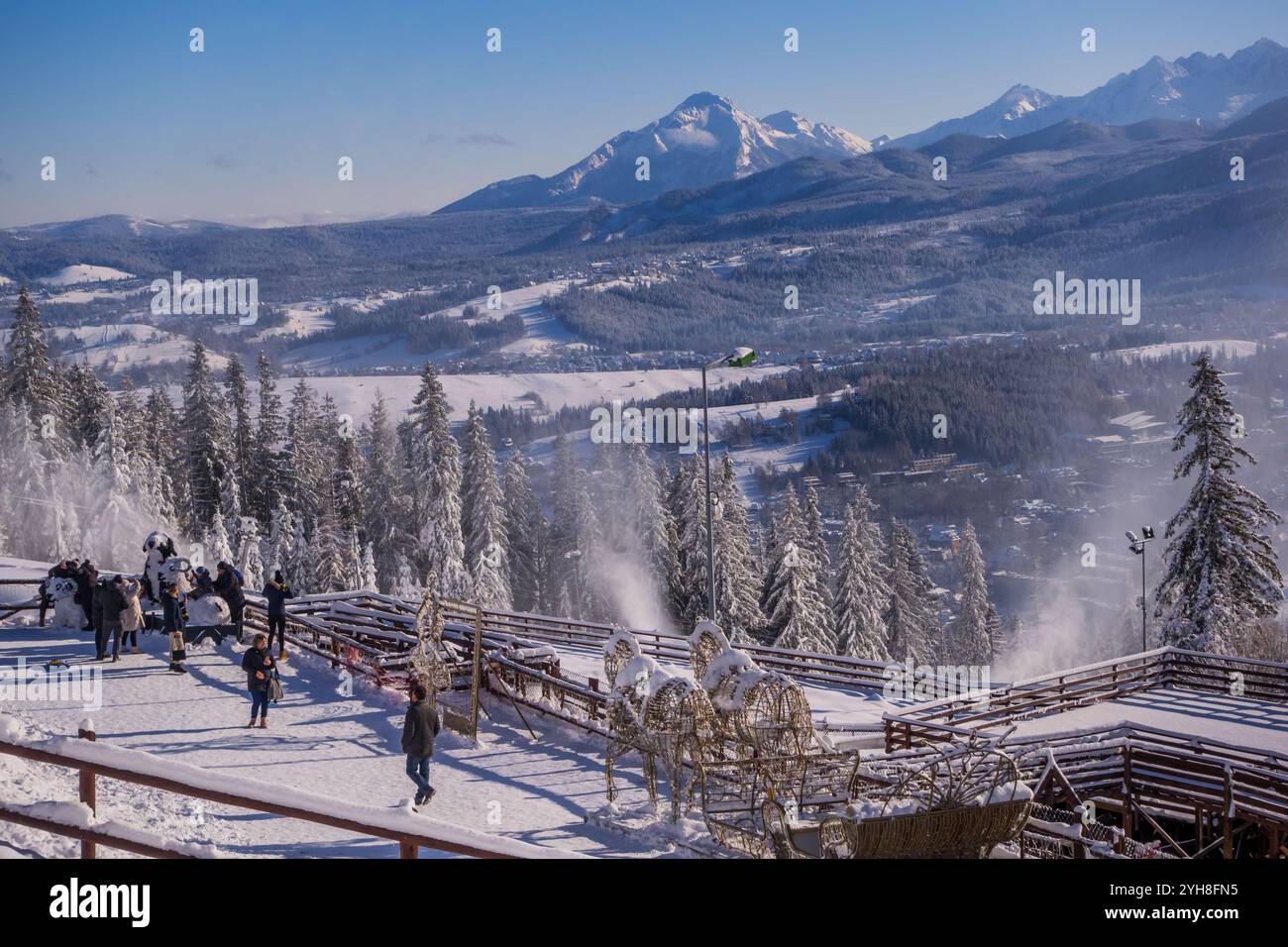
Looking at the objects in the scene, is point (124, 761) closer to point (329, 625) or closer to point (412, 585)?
point (329, 625)

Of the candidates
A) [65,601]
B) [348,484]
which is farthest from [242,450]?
[65,601]

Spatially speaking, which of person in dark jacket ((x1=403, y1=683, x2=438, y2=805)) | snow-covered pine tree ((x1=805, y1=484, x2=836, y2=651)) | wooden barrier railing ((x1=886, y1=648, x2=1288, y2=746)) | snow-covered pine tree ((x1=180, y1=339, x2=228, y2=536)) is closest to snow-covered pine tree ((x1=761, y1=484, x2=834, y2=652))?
snow-covered pine tree ((x1=805, y1=484, x2=836, y2=651))

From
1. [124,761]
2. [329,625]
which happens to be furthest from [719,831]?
[329,625]

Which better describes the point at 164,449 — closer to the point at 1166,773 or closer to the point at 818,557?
the point at 818,557

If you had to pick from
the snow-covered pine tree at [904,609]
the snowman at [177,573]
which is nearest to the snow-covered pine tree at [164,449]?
the snowman at [177,573]

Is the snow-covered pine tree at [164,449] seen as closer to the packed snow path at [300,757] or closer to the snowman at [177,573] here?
the snowman at [177,573]

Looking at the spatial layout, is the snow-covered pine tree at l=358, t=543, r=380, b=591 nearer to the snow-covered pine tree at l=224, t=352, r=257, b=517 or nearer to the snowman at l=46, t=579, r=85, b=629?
the snow-covered pine tree at l=224, t=352, r=257, b=517
